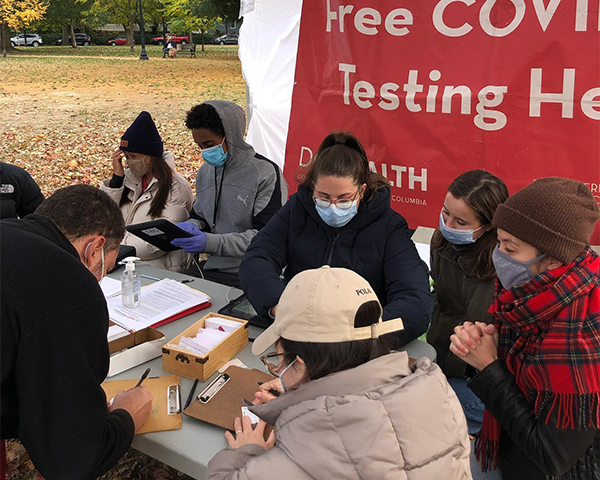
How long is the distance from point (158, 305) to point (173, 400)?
0.74 metres

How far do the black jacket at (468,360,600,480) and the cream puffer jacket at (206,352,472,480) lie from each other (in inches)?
→ 15.8

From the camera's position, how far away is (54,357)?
4.71 feet

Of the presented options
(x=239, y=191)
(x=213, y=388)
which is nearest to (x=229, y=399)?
(x=213, y=388)

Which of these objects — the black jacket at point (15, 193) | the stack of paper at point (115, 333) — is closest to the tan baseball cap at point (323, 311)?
the stack of paper at point (115, 333)

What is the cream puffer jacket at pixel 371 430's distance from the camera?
1.15 meters

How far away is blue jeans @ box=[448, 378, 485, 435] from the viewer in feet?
7.53

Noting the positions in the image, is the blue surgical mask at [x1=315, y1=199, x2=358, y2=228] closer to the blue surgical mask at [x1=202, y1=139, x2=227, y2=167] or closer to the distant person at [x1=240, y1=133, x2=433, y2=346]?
the distant person at [x1=240, y1=133, x2=433, y2=346]

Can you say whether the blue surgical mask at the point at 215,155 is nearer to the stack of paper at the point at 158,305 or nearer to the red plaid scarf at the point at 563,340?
the stack of paper at the point at 158,305

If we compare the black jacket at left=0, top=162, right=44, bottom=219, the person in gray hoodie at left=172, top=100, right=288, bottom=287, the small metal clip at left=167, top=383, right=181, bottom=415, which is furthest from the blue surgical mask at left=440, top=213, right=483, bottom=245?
the black jacket at left=0, top=162, right=44, bottom=219

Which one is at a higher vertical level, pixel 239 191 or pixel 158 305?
pixel 239 191

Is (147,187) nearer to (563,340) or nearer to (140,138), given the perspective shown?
(140,138)

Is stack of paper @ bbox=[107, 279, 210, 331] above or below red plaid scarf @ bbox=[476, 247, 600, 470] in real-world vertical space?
below

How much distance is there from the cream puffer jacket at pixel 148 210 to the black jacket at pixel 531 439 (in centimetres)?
226

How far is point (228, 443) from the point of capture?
1.58 metres
